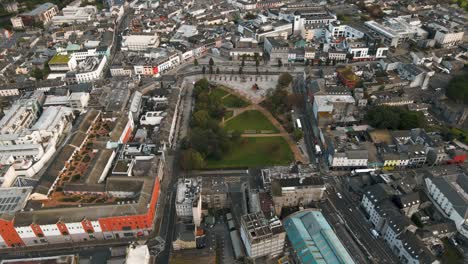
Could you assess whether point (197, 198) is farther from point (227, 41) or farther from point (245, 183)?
point (227, 41)

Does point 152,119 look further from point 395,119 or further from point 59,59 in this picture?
point 395,119

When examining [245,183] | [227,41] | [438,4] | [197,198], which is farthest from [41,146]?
[438,4]

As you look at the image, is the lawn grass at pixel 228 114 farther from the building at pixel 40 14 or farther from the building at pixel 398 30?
the building at pixel 40 14

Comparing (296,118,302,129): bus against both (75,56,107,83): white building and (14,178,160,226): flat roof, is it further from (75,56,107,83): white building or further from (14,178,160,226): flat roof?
(75,56,107,83): white building

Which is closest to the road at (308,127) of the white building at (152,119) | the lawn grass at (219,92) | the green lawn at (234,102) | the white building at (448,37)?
the green lawn at (234,102)

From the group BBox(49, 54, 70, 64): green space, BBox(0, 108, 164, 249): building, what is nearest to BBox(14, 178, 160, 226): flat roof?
BBox(0, 108, 164, 249): building

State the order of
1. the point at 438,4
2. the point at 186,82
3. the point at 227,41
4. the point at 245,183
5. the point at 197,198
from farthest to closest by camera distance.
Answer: the point at 438,4 → the point at 227,41 → the point at 186,82 → the point at 245,183 → the point at 197,198

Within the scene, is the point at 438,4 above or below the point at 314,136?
above
